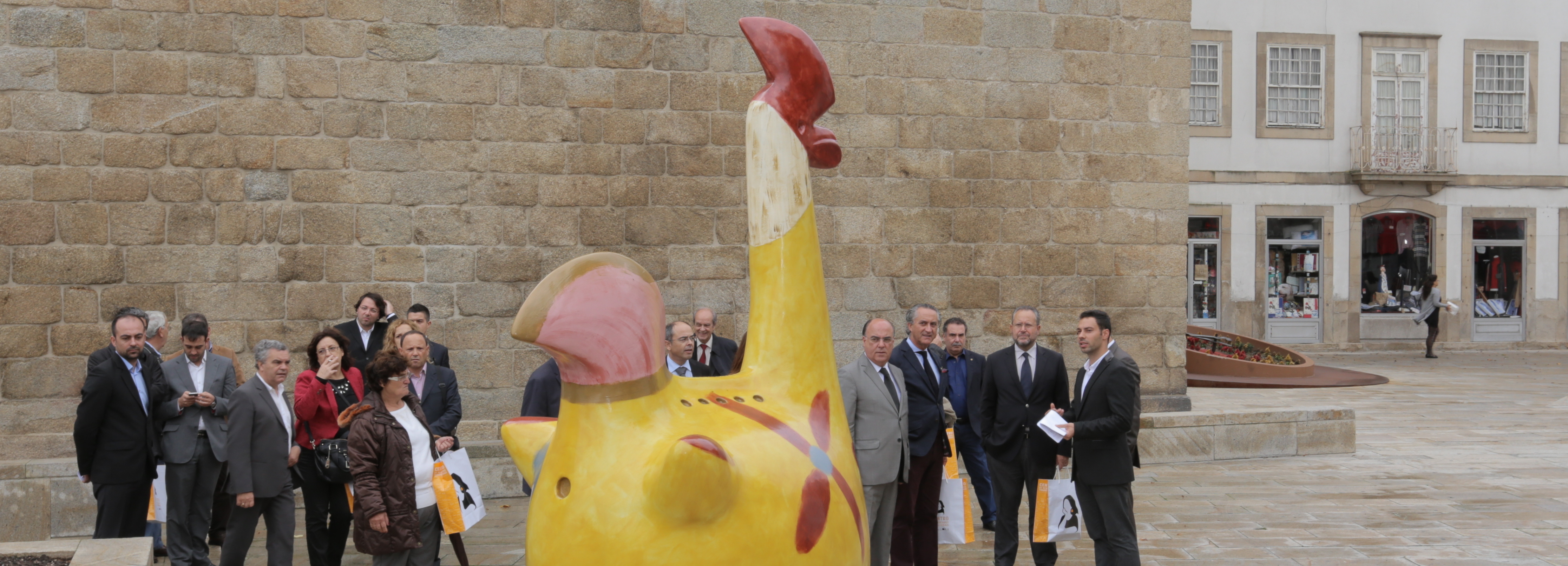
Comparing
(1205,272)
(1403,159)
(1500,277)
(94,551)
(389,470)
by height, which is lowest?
(94,551)

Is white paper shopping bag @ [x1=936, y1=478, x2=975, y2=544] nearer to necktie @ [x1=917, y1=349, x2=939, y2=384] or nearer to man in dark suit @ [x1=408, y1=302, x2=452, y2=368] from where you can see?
necktie @ [x1=917, y1=349, x2=939, y2=384]

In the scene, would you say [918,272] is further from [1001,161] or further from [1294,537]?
[1294,537]

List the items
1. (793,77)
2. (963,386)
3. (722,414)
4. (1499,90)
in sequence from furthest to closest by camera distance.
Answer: (1499,90) → (963,386) → (793,77) → (722,414)

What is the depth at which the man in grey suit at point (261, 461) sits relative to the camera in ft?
18.5

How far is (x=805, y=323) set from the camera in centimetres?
→ 310

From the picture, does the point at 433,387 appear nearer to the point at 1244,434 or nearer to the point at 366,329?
the point at 366,329

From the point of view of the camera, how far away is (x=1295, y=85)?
23.1 m

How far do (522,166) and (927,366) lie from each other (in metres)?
3.82

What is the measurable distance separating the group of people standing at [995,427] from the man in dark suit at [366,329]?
3.49 m

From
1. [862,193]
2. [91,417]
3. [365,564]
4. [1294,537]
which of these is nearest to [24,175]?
[91,417]

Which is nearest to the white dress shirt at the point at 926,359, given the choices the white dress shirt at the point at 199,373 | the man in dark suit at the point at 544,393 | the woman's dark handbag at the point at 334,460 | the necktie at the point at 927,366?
the necktie at the point at 927,366

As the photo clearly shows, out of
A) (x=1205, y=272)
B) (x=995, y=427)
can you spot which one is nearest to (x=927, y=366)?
(x=995, y=427)

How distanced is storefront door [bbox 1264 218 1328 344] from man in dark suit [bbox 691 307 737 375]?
61.8 ft

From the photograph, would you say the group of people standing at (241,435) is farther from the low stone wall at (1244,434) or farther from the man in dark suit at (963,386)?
the low stone wall at (1244,434)
